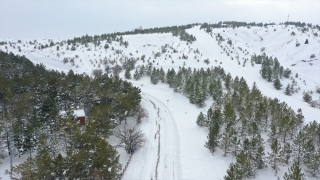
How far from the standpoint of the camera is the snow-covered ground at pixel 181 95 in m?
32.8

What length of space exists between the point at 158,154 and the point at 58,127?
1851 centimetres

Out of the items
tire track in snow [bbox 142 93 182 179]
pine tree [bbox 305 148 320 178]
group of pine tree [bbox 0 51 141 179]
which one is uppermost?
group of pine tree [bbox 0 51 141 179]

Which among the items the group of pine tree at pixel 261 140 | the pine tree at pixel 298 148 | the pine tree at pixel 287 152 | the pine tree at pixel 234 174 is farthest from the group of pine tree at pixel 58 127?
the pine tree at pixel 298 148

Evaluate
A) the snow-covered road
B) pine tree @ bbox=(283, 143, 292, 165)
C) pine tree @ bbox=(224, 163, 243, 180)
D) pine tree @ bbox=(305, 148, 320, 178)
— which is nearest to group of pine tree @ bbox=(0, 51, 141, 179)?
the snow-covered road

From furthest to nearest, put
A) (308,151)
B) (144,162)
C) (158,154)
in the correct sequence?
(158,154) < (144,162) < (308,151)

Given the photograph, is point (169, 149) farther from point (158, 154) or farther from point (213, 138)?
point (213, 138)

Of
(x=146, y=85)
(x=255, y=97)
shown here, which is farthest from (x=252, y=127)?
(x=146, y=85)

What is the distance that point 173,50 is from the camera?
161 metres

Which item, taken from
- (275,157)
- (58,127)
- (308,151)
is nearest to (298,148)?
(308,151)

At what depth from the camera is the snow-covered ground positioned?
3275 centimetres

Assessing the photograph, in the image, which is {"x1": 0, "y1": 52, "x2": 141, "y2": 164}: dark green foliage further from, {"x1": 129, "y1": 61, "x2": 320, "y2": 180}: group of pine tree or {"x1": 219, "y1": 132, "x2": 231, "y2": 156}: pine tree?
{"x1": 219, "y1": 132, "x2": 231, "y2": 156}: pine tree

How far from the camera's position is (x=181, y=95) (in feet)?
240

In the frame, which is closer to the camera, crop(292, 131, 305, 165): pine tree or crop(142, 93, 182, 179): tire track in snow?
crop(142, 93, 182, 179): tire track in snow

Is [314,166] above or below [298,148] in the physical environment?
below
